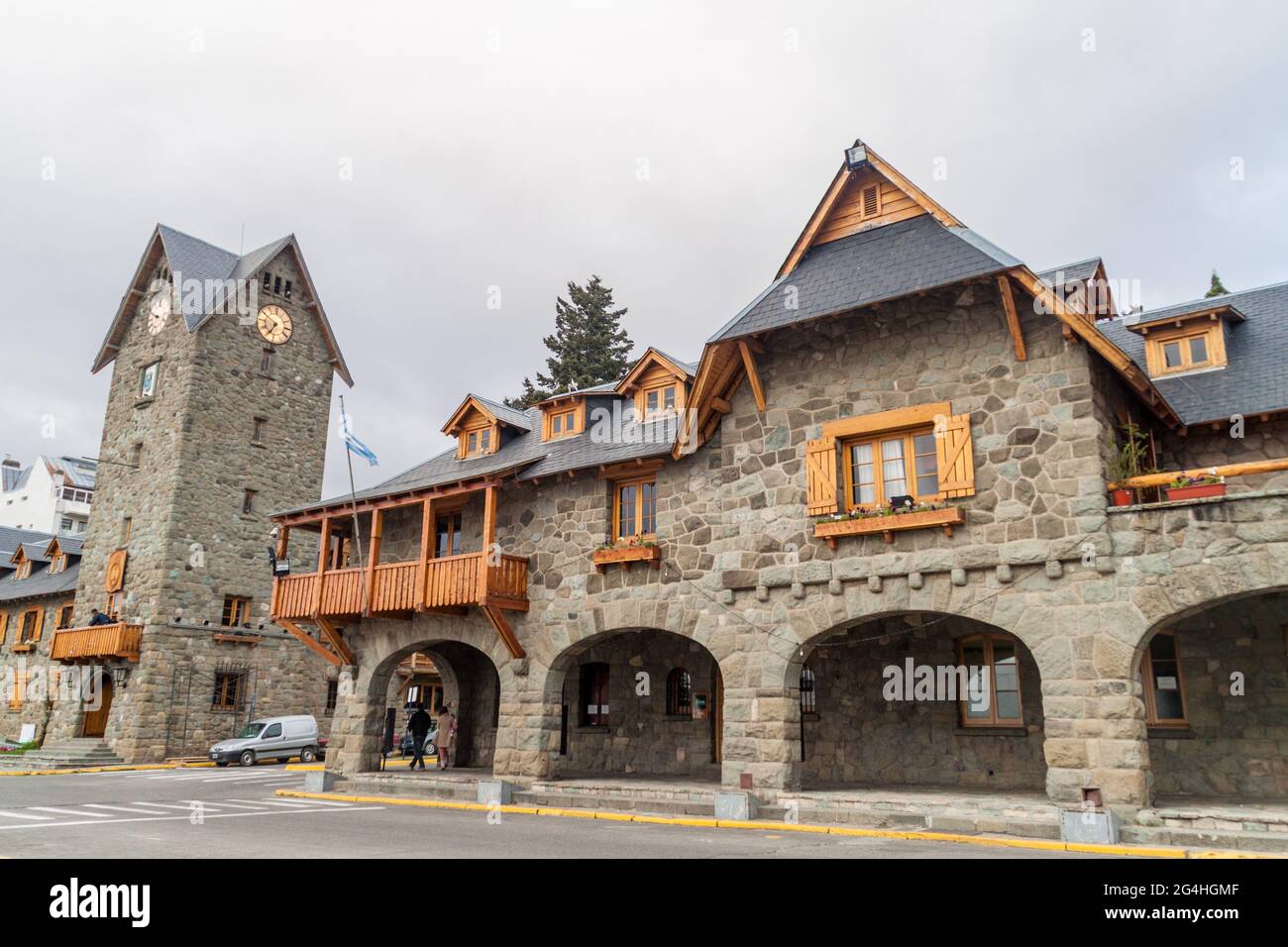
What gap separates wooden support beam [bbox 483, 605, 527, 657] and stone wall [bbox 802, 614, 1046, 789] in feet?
18.0

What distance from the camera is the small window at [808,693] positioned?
17.4 m

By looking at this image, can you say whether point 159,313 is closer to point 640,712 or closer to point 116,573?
point 116,573

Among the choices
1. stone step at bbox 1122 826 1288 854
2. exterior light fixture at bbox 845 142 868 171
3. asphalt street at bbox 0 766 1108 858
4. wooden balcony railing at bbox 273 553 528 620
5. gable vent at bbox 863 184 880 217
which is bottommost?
asphalt street at bbox 0 766 1108 858

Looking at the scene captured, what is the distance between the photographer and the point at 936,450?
13781mm

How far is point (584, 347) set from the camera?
4250 centimetres

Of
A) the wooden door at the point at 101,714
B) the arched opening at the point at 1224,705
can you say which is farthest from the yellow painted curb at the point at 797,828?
the wooden door at the point at 101,714

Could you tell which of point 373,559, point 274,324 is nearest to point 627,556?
point 373,559

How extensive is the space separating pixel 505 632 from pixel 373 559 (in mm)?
3648

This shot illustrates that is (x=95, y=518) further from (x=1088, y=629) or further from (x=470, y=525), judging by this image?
(x=1088, y=629)

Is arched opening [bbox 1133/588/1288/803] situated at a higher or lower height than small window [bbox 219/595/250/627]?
lower

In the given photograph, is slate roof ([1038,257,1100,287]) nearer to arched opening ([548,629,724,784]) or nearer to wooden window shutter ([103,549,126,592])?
arched opening ([548,629,724,784])

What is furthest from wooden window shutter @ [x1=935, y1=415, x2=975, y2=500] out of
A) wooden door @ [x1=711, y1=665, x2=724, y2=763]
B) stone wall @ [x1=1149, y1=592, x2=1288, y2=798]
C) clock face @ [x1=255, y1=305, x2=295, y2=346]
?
clock face @ [x1=255, y1=305, x2=295, y2=346]

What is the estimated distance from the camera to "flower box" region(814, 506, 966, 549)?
43.2 ft
